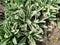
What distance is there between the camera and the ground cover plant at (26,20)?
3217mm

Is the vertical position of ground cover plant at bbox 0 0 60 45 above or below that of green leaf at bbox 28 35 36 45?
above

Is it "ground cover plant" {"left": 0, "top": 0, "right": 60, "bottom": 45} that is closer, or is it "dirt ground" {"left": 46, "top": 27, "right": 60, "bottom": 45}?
"ground cover plant" {"left": 0, "top": 0, "right": 60, "bottom": 45}

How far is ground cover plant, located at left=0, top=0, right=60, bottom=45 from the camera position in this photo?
3217mm

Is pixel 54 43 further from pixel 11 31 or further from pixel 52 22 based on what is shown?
pixel 11 31

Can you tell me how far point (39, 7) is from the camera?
137 inches

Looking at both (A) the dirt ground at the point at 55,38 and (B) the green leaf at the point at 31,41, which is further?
(A) the dirt ground at the point at 55,38

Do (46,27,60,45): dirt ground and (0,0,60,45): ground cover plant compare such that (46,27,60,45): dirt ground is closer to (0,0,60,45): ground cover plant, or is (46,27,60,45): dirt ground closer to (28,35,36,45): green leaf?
(0,0,60,45): ground cover plant

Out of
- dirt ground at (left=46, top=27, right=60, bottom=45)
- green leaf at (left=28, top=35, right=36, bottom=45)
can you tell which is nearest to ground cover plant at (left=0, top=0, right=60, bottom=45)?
green leaf at (left=28, top=35, right=36, bottom=45)

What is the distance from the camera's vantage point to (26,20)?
3383 mm

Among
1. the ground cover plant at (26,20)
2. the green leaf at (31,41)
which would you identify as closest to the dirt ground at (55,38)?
the ground cover plant at (26,20)

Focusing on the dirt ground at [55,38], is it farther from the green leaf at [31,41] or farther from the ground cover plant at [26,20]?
the green leaf at [31,41]

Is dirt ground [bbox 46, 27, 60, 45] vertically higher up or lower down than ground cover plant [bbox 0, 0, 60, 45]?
lower down

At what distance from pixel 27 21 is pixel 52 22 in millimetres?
478

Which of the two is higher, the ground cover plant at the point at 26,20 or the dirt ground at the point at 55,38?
the ground cover plant at the point at 26,20
